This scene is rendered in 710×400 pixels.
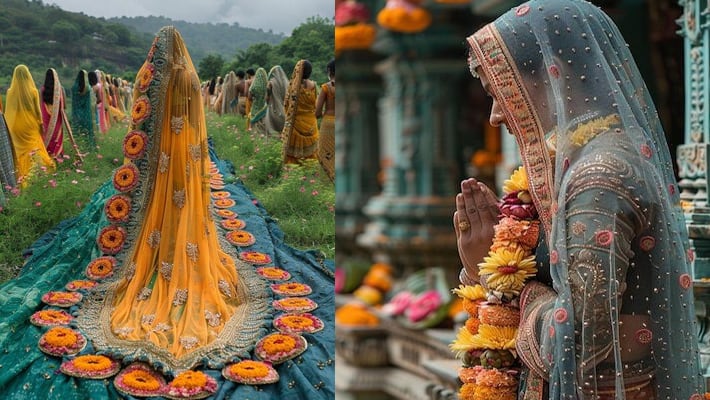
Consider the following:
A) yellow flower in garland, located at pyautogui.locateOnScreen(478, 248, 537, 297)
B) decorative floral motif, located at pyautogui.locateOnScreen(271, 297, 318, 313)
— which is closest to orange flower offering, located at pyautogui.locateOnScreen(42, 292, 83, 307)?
decorative floral motif, located at pyautogui.locateOnScreen(271, 297, 318, 313)

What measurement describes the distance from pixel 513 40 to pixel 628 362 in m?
0.79

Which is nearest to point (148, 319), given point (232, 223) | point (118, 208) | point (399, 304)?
point (118, 208)

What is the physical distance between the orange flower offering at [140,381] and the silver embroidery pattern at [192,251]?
0.54 meters

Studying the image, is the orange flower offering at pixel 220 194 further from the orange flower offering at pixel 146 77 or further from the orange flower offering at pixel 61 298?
the orange flower offering at pixel 61 298

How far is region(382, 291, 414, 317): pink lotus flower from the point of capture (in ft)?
24.5

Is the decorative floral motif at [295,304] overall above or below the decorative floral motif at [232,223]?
below

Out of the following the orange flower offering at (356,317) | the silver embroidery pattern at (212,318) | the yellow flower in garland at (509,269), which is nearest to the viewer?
the yellow flower in garland at (509,269)

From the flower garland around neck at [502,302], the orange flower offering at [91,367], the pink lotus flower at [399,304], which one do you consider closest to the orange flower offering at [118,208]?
the orange flower offering at [91,367]

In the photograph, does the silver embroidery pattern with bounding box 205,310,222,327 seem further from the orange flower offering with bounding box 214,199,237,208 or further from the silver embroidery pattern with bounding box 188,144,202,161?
the silver embroidery pattern with bounding box 188,144,202,161

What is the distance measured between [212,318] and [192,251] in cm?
31

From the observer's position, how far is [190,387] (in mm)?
4148

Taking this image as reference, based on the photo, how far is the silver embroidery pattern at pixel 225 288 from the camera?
456cm

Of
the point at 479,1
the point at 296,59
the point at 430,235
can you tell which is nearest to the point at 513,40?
the point at 296,59

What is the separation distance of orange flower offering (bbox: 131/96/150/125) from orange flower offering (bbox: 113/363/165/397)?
1.03 meters
